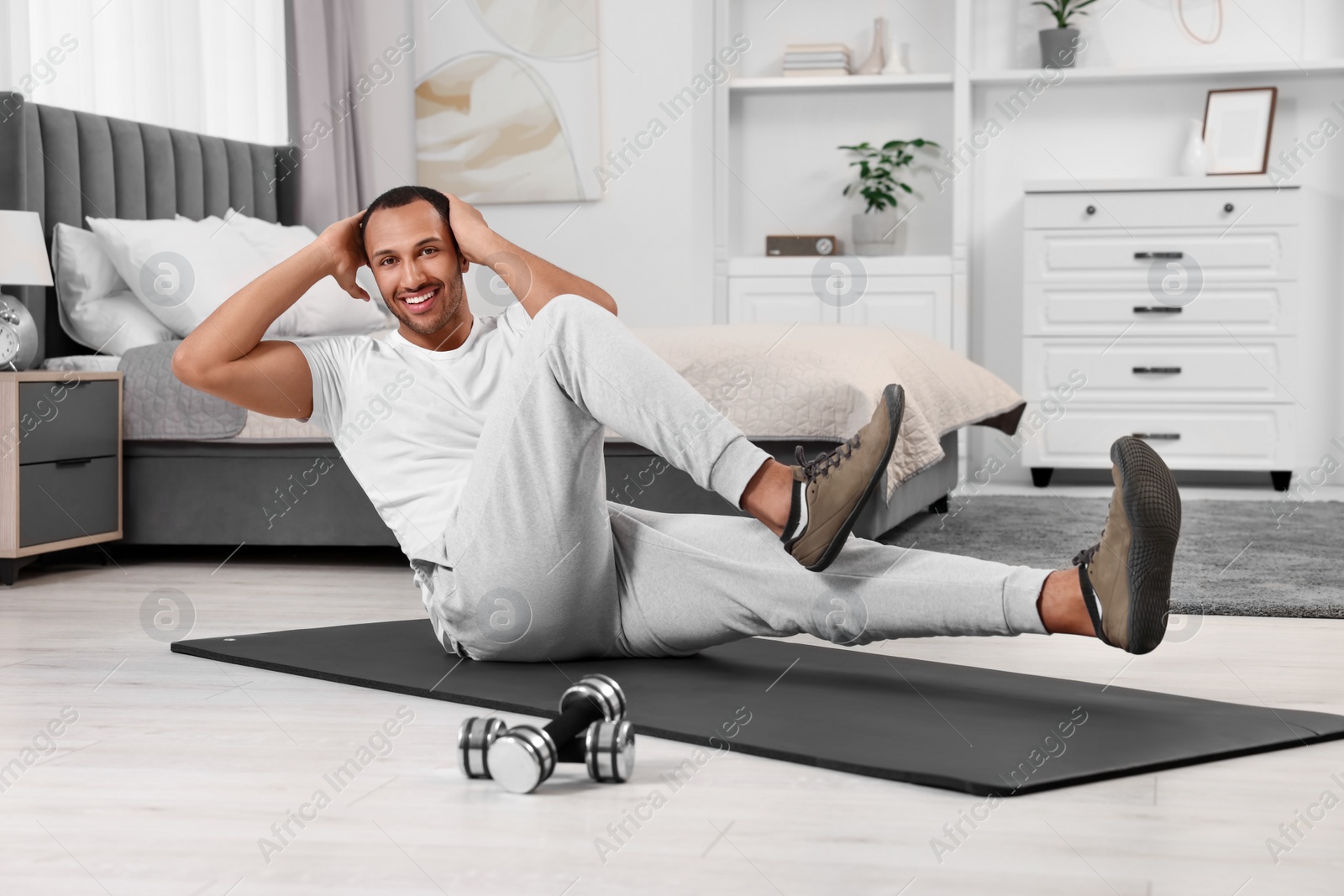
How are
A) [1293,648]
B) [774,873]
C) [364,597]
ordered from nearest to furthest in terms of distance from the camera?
[774,873] < [1293,648] < [364,597]

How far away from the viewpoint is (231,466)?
3.21 m

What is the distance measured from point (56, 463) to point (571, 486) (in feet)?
5.78

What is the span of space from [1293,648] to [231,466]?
2.24 metres

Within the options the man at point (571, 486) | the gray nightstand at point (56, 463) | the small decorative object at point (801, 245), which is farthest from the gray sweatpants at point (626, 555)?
the small decorative object at point (801, 245)

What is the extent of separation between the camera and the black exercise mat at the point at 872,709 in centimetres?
150

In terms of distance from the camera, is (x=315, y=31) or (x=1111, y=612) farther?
(x=315, y=31)

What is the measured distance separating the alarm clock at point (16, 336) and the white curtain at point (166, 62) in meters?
0.87

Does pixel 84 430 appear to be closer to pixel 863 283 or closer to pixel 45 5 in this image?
pixel 45 5

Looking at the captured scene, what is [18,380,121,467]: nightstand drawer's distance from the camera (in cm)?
298

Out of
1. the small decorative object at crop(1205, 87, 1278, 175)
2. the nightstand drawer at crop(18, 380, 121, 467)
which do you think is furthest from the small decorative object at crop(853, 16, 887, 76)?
the nightstand drawer at crop(18, 380, 121, 467)

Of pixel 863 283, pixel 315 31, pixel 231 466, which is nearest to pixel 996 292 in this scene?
pixel 863 283

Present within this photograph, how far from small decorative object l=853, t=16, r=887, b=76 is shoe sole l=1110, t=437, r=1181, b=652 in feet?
14.0

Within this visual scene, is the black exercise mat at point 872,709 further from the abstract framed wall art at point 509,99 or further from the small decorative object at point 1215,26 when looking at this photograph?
the small decorative object at point 1215,26

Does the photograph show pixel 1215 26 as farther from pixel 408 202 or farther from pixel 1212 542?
pixel 408 202
